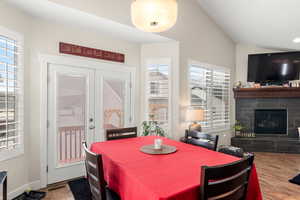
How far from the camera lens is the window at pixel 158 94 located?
3998mm

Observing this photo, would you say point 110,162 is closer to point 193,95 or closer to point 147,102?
point 147,102

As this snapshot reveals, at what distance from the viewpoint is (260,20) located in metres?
4.25

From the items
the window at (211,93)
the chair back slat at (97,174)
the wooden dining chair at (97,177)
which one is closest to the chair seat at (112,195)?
the wooden dining chair at (97,177)

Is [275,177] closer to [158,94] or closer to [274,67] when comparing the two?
[158,94]

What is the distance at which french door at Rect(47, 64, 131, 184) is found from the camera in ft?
10.2

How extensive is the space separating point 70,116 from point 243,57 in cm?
486

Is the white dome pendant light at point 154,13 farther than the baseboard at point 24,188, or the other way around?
the baseboard at point 24,188

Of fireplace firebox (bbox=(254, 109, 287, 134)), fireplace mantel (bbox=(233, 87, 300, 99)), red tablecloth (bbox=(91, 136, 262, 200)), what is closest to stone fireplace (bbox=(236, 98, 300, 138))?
fireplace firebox (bbox=(254, 109, 287, 134))

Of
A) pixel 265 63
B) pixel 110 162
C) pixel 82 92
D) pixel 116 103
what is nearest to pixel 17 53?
pixel 82 92

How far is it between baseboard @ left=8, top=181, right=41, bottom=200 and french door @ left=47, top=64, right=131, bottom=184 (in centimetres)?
18

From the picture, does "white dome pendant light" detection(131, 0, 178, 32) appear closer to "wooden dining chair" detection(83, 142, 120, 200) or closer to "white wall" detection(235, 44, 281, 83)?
"wooden dining chair" detection(83, 142, 120, 200)

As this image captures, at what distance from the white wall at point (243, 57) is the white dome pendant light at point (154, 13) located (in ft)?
14.4

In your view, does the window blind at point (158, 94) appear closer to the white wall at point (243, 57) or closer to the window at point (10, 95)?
the window at point (10, 95)

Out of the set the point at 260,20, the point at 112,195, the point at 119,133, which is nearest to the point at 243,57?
the point at 260,20
